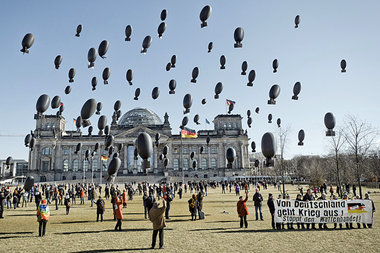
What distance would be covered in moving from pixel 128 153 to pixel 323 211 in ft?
273

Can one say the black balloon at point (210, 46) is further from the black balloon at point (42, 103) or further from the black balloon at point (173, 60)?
the black balloon at point (42, 103)

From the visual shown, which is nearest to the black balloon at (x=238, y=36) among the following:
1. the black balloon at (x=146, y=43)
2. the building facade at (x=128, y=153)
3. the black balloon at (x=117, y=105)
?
the black balloon at (x=146, y=43)

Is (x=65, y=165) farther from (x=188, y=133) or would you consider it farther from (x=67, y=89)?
(x=67, y=89)

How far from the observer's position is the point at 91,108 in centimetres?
1664

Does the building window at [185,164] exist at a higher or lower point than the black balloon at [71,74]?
lower

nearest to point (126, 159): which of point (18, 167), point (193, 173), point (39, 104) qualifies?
point (193, 173)

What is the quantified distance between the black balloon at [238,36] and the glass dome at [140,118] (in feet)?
299

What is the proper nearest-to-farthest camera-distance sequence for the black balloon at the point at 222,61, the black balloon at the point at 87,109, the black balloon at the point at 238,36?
the black balloon at the point at 87,109 → the black balloon at the point at 238,36 → the black balloon at the point at 222,61

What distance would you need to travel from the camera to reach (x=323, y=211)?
14.2 meters

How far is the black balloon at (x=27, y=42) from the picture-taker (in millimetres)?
16406

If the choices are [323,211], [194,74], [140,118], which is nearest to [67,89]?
[194,74]

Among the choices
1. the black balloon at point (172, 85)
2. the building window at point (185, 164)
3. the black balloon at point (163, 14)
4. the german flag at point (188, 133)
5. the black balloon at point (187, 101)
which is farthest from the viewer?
the building window at point (185, 164)

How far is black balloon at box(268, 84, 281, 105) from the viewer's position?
1970 cm

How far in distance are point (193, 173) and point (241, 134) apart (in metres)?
21.1
